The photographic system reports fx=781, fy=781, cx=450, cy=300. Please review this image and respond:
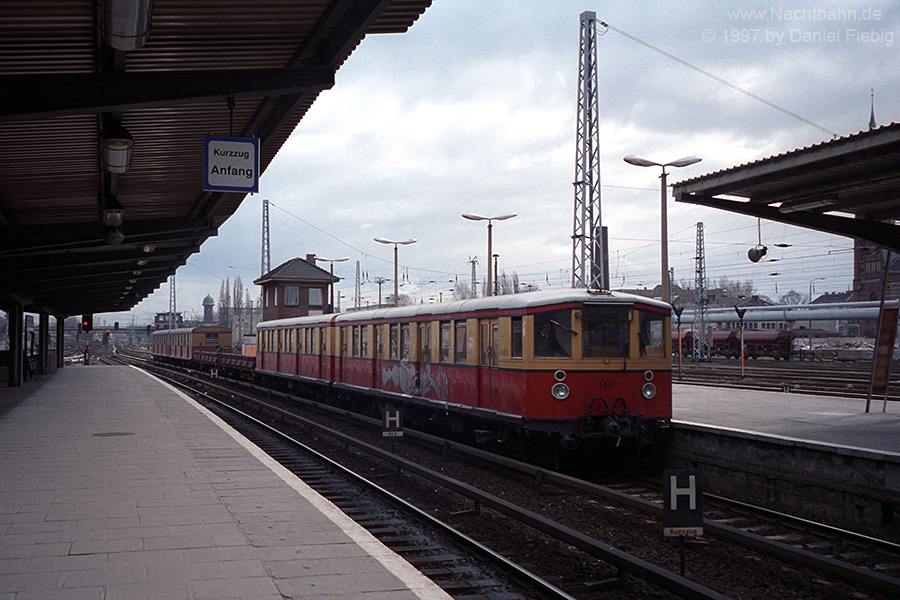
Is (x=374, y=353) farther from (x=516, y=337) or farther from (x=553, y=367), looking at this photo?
(x=553, y=367)

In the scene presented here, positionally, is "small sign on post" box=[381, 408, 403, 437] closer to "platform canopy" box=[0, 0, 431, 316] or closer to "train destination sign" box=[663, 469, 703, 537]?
"platform canopy" box=[0, 0, 431, 316]

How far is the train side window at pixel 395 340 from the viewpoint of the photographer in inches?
657

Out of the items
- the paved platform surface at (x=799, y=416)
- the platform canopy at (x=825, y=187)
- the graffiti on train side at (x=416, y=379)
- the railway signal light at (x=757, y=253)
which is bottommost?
the paved platform surface at (x=799, y=416)

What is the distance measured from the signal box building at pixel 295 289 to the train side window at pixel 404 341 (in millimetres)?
36738

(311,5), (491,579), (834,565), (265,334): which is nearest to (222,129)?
(311,5)

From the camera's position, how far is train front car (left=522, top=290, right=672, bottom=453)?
37.2ft

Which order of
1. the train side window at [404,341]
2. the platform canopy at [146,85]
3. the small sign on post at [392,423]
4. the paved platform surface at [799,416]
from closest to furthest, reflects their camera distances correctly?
the platform canopy at [146,85], the paved platform surface at [799,416], the small sign on post at [392,423], the train side window at [404,341]

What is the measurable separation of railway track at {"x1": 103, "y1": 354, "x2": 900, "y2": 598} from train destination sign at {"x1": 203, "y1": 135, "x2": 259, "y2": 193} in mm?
4475

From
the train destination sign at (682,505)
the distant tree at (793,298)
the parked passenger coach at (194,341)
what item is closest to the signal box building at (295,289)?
the parked passenger coach at (194,341)

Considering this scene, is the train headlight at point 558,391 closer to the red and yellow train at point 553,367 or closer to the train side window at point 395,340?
the red and yellow train at point 553,367

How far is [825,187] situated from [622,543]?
8270 mm

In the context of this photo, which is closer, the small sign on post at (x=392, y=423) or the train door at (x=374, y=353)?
the small sign on post at (x=392, y=423)

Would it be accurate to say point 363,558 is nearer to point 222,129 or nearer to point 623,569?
point 623,569

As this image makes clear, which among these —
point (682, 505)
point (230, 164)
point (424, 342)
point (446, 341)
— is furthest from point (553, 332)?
point (230, 164)
